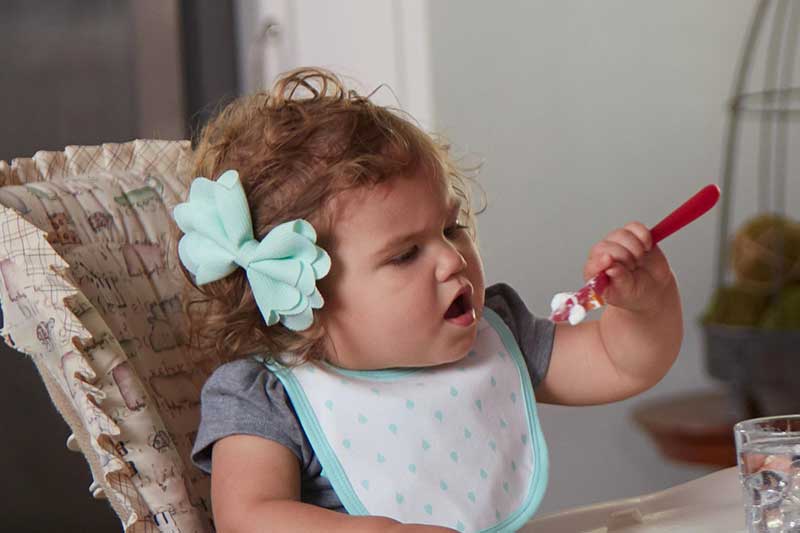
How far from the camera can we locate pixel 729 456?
85.7 inches

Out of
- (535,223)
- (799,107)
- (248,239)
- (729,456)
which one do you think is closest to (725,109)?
(799,107)

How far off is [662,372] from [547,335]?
0.36ft

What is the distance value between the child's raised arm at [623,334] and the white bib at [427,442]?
2.7 inches

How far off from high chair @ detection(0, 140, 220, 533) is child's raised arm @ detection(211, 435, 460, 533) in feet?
0.18

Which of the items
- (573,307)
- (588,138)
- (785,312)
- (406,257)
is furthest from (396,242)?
(588,138)

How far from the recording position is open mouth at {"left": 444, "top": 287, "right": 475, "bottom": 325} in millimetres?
964

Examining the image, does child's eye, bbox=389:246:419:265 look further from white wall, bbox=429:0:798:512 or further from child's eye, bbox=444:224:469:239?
white wall, bbox=429:0:798:512

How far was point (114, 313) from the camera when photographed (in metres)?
1.02

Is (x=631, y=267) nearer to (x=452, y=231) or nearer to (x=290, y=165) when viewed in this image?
(x=452, y=231)

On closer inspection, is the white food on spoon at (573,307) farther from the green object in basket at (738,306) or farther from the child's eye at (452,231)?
the green object in basket at (738,306)

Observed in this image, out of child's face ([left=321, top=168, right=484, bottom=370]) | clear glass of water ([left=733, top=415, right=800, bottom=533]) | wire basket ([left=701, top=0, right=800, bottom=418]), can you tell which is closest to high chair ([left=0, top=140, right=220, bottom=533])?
child's face ([left=321, top=168, right=484, bottom=370])

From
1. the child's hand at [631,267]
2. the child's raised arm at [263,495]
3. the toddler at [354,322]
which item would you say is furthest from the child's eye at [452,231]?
the child's raised arm at [263,495]

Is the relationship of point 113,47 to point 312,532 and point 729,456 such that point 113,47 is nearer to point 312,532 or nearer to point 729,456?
point 729,456

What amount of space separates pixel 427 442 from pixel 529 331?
0.18 m
